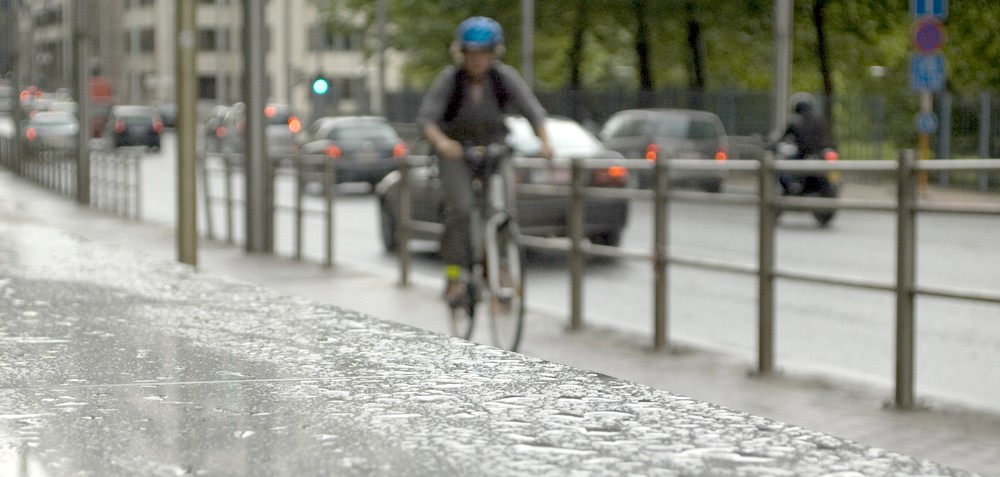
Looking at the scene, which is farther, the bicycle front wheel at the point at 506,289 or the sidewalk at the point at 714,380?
the bicycle front wheel at the point at 506,289

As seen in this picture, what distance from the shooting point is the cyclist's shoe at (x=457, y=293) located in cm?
904

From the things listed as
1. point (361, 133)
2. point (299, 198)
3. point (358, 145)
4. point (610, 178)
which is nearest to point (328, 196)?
point (299, 198)

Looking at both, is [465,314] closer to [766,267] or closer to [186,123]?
[766,267]

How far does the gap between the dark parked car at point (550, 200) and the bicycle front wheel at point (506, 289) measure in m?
0.51

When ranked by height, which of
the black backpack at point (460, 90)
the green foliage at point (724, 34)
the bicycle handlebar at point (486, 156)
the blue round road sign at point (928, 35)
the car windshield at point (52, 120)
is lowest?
the car windshield at point (52, 120)

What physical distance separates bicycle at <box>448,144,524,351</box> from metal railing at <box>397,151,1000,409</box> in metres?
1.00

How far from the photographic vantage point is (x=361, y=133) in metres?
33.4

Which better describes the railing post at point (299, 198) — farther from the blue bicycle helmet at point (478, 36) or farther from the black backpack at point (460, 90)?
the blue bicycle helmet at point (478, 36)

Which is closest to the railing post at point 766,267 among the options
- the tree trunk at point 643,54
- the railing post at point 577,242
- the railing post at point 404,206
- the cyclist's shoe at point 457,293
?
the cyclist's shoe at point 457,293

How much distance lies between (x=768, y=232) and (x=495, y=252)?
1357 mm

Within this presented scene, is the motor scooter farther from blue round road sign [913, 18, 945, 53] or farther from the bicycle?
blue round road sign [913, 18, 945, 53]

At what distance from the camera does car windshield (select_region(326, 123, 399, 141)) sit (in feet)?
109

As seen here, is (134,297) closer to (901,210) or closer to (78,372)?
(78,372)

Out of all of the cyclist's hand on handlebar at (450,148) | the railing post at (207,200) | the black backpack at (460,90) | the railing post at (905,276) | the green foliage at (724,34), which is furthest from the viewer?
the green foliage at (724,34)
